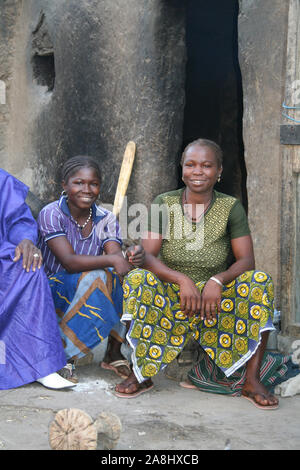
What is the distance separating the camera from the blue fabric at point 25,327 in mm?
3502

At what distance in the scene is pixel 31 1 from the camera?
6.43 m

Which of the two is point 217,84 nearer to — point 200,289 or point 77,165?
point 77,165

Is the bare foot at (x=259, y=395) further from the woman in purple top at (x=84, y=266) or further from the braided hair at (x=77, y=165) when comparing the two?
the braided hair at (x=77, y=165)

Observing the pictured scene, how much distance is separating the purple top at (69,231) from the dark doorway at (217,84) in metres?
2.83

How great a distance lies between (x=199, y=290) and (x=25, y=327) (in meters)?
0.93

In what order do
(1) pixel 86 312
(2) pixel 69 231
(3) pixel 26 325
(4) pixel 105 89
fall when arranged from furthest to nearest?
(4) pixel 105 89 → (2) pixel 69 231 → (1) pixel 86 312 → (3) pixel 26 325

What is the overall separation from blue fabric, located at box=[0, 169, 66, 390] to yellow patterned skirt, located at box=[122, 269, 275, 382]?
1.45 ft

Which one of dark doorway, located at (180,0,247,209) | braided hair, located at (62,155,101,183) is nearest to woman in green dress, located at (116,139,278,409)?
braided hair, located at (62,155,101,183)

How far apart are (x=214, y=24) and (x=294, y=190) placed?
10.2ft

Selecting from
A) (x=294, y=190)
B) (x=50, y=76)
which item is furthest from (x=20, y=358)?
(x=50, y=76)

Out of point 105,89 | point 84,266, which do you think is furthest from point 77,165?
point 105,89

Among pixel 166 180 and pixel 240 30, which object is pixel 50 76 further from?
pixel 240 30

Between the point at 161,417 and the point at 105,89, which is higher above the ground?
the point at 105,89

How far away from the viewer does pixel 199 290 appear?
3.57 metres
